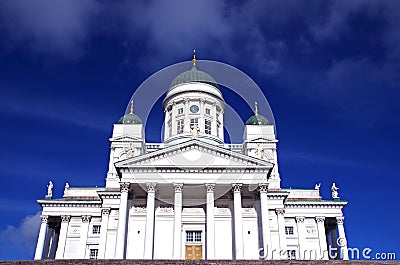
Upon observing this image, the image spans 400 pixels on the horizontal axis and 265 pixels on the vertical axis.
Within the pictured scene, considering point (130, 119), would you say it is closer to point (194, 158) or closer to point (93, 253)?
point (93, 253)

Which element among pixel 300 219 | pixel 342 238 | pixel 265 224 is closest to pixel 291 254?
pixel 300 219

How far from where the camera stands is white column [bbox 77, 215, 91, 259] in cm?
4638

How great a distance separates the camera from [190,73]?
58.4 m

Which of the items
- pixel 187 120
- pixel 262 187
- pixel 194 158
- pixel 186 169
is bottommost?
pixel 262 187

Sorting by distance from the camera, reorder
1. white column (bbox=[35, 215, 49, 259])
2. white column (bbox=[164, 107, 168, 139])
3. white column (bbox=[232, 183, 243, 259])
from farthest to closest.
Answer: white column (bbox=[164, 107, 168, 139]) → white column (bbox=[35, 215, 49, 259]) → white column (bbox=[232, 183, 243, 259])

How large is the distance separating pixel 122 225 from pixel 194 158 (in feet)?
30.2

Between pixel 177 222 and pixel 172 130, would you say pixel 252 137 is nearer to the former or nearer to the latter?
pixel 172 130

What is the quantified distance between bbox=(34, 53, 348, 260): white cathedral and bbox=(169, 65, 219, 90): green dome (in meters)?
13.8

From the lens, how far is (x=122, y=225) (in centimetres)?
3666

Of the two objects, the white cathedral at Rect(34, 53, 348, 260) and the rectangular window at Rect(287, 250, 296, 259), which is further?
the rectangular window at Rect(287, 250, 296, 259)

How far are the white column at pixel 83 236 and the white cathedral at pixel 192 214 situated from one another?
12 cm

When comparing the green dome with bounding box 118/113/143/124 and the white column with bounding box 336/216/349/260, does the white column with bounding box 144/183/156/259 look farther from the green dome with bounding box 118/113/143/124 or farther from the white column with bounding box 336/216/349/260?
the white column with bounding box 336/216/349/260

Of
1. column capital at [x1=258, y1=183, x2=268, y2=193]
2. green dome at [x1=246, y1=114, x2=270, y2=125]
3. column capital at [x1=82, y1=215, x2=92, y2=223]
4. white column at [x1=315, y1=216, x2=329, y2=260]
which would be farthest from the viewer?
green dome at [x1=246, y1=114, x2=270, y2=125]

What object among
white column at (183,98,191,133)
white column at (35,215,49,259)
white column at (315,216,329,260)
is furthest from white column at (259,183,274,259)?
white column at (35,215,49,259)
